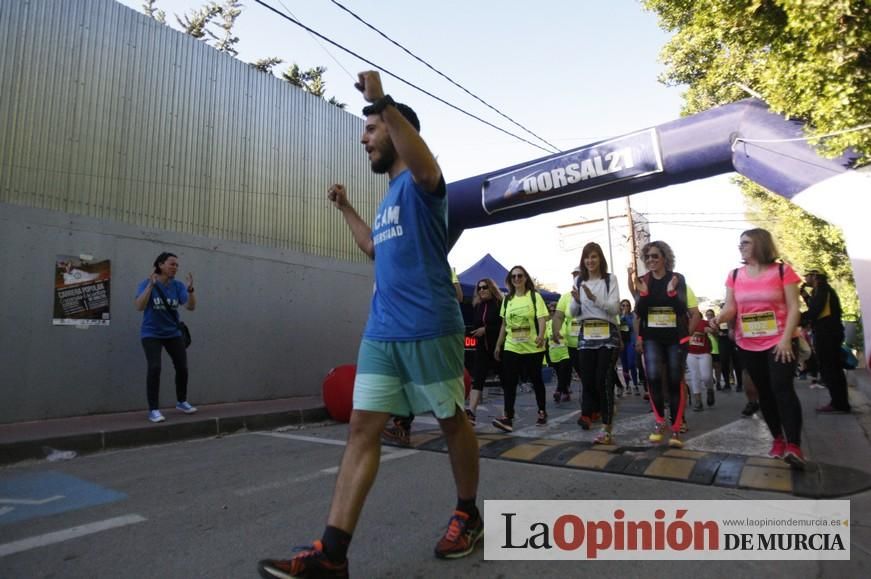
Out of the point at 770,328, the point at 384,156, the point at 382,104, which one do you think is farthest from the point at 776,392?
A: the point at 382,104

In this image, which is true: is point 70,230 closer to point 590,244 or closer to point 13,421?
point 13,421

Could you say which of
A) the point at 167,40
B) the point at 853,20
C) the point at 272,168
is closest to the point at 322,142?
the point at 272,168

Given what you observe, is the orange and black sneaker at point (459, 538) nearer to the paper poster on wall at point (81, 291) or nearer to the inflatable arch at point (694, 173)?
the inflatable arch at point (694, 173)

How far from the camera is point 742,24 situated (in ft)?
16.7

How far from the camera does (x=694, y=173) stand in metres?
5.82

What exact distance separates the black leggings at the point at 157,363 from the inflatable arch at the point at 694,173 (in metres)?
4.00

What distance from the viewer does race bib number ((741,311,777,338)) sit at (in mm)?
3639

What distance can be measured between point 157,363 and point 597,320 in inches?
173

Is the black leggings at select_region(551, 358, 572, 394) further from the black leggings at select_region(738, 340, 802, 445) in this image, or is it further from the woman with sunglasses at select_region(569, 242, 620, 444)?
the black leggings at select_region(738, 340, 802, 445)

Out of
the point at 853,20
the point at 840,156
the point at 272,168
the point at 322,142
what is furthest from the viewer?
the point at 322,142

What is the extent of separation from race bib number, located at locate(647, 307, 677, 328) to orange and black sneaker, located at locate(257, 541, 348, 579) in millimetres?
3781

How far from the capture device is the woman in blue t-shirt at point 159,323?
5.47m

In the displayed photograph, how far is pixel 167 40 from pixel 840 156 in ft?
25.9

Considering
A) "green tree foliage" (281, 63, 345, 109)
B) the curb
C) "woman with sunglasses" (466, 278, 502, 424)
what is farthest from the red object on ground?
"green tree foliage" (281, 63, 345, 109)
